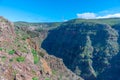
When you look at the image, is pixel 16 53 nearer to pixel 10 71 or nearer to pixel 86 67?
pixel 10 71

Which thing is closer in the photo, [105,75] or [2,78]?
[2,78]

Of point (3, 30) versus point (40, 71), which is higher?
point (3, 30)

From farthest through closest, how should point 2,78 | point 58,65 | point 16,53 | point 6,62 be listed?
point 58,65, point 16,53, point 6,62, point 2,78

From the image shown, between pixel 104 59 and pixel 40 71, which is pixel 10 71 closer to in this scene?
pixel 40 71

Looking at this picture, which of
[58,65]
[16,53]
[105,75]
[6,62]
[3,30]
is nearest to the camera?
[6,62]

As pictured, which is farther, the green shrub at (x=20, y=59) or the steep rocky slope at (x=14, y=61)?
the green shrub at (x=20, y=59)

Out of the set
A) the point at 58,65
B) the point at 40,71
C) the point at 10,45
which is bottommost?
the point at 58,65

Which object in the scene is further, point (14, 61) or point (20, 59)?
point (20, 59)

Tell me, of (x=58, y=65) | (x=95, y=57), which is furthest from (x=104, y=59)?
(x=58, y=65)

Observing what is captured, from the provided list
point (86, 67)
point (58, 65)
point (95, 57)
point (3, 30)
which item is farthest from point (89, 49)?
point (3, 30)

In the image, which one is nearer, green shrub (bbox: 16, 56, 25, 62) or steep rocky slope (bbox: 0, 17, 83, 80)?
steep rocky slope (bbox: 0, 17, 83, 80)
